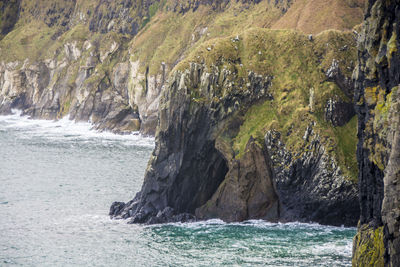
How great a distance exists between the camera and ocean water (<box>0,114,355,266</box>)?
5166cm

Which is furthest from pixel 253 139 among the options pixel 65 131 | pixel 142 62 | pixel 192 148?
pixel 65 131

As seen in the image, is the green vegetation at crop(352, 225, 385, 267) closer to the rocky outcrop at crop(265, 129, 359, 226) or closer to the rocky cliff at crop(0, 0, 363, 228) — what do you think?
the rocky outcrop at crop(265, 129, 359, 226)

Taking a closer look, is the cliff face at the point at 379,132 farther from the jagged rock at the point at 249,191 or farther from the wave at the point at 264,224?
the jagged rock at the point at 249,191

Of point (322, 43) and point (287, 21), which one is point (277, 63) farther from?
point (287, 21)

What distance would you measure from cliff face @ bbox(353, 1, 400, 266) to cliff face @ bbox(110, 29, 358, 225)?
2114 cm

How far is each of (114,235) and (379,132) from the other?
36147 millimetres

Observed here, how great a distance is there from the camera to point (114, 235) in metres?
60.5

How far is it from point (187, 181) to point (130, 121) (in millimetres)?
88290

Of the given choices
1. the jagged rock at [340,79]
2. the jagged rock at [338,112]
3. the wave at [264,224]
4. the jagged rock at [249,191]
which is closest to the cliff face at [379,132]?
the wave at [264,224]

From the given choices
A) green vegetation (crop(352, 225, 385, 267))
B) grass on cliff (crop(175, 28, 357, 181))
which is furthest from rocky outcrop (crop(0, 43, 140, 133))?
green vegetation (crop(352, 225, 385, 267))

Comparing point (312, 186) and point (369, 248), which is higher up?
point (312, 186)

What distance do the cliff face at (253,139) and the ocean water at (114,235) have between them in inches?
118

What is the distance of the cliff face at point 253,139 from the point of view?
6178 centimetres

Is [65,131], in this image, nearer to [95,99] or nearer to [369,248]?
[95,99]
